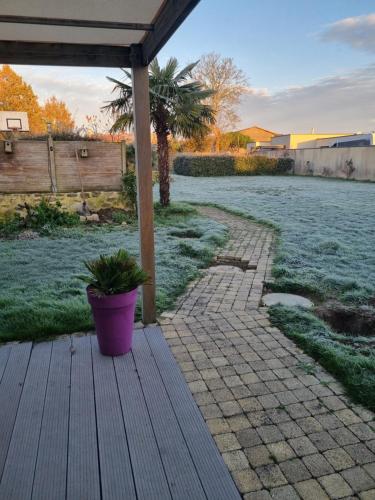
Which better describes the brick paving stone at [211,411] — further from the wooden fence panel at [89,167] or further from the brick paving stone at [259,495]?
the wooden fence panel at [89,167]

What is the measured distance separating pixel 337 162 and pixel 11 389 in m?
20.6

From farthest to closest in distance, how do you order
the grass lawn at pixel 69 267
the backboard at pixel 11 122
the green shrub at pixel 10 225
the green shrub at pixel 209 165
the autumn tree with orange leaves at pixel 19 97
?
the autumn tree with orange leaves at pixel 19 97 → the green shrub at pixel 209 165 → the backboard at pixel 11 122 → the green shrub at pixel 10 225 → the grass lawn at pixel 69 267

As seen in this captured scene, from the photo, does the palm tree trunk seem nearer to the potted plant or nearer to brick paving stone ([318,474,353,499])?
the potted plant

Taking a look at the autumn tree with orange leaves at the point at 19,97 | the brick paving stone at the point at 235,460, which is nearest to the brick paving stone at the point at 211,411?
the brick paving stone at the point at 235,460

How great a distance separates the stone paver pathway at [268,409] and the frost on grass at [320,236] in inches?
47.3

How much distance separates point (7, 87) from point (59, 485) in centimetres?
2718

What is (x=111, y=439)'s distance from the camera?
188 cm

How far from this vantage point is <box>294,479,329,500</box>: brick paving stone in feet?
5.11

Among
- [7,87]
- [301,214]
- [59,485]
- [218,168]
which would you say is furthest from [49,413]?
[7,87]

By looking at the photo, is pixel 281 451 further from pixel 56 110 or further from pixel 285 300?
pixel 56 110

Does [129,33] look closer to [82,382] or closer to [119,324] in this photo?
[119,324]

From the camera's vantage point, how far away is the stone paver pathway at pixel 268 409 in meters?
1.66

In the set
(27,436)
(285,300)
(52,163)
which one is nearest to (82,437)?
(27,436)

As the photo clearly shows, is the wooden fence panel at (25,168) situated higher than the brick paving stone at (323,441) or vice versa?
the wooden fence panel at (25,168)
